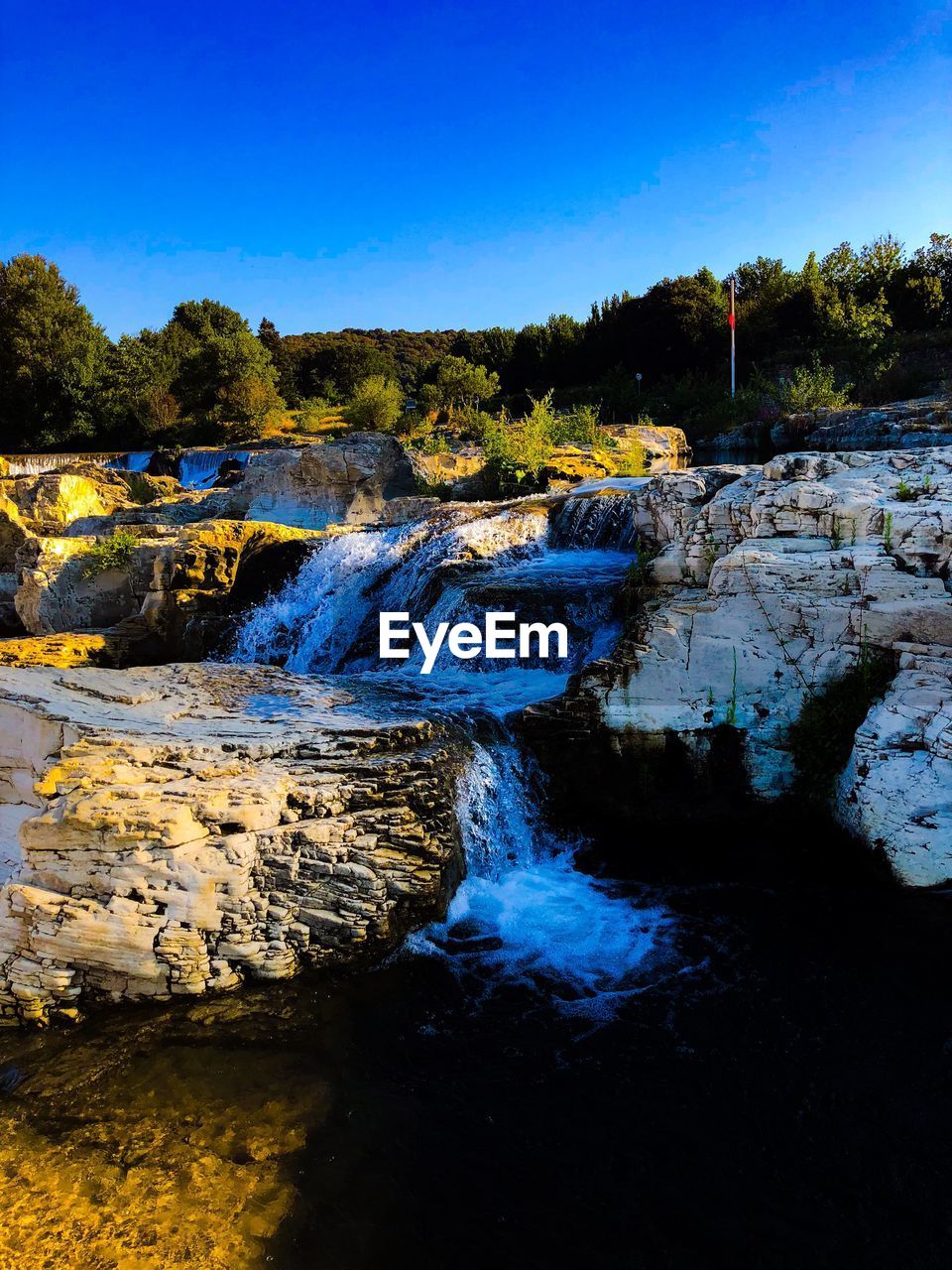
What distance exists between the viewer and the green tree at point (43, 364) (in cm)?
3281

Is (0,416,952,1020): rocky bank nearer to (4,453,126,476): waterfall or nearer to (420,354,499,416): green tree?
(4,453,126,476): waterfall

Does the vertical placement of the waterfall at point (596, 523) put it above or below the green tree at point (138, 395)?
below

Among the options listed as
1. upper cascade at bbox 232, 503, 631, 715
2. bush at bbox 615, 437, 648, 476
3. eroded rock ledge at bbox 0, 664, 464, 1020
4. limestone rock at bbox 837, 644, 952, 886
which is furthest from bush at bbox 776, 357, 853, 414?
eroded rock ledge at bbox 0, 664, 464, 1020

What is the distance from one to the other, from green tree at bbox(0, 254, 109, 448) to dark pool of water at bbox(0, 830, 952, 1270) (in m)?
34.7

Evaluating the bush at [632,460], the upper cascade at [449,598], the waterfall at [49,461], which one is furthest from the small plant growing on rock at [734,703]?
the waterfall at [49,461]

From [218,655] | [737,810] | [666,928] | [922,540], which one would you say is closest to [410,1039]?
[666,928]

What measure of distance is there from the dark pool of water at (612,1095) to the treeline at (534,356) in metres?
21.6

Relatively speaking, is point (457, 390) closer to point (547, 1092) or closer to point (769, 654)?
point (769, 654)

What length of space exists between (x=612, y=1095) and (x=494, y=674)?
14.2ft

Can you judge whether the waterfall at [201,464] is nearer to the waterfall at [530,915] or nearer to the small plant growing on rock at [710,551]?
the small plant growing on rock at [710,551]

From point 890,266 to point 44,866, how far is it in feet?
116

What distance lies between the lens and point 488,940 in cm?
466

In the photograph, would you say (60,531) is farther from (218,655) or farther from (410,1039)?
(410,1039)

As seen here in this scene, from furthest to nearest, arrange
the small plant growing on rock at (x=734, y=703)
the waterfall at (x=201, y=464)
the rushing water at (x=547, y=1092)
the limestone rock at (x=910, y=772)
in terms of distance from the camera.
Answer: the waterfall at (x=201, y=464)
the small plant growing on rock at (x=734, y=703)
the limestone rock at (x=910, y=772)
the rushing water at (x=547, y=1092)
